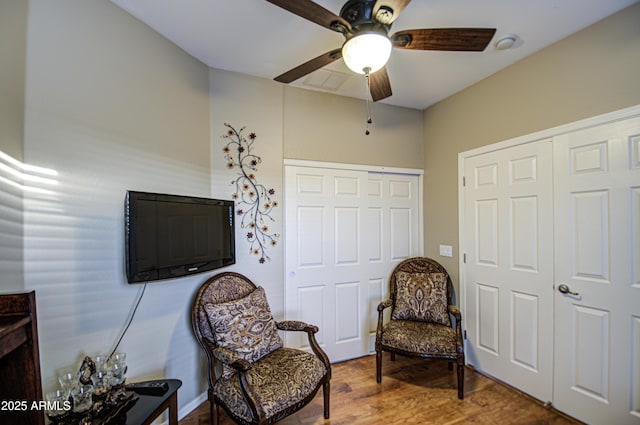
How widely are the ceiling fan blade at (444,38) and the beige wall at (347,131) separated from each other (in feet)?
4.42

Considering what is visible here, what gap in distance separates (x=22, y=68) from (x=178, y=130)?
34.7 inches

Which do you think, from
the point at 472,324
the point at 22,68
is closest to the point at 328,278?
the point at 472,324

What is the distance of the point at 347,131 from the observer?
2.97 meters

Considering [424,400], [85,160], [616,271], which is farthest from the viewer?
[424,400]

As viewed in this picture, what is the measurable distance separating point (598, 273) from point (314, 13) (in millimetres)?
2490

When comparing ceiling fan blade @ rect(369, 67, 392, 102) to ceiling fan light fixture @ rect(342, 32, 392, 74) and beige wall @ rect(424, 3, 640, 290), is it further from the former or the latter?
beige wall @ rect(424, 3, 640, 290)

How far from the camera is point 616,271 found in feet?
5.90

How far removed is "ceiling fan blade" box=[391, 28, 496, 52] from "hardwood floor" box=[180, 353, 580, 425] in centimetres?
254

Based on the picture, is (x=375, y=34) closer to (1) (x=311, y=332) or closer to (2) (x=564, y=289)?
(1) (x=311, y=332)

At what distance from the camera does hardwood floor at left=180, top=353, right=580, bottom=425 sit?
6.56 feet

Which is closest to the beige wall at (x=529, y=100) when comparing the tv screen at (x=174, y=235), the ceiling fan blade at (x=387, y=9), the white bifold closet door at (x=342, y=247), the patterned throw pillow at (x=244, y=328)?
the white bifold closet door at (x=342, y=247)

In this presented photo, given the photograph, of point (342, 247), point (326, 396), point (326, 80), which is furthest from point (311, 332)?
point (326, 80)

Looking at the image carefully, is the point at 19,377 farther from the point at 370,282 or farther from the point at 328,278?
the point at 370,282

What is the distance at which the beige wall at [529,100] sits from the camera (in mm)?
1787
